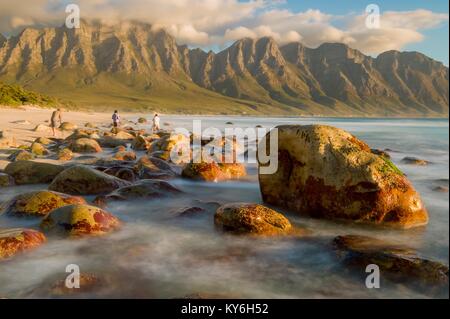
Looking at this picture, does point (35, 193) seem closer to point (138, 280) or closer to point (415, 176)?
point (138, 280)

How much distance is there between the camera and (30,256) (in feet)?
16.7

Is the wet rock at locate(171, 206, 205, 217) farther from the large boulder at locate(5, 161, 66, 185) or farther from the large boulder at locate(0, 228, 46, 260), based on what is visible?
the large boulder at locate(5, 161, 66, 185)

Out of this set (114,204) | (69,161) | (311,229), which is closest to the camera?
(311,229)

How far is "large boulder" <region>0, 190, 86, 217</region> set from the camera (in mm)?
6695

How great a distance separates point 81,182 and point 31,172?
221 centimetres

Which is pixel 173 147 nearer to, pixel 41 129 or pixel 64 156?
pixel 64 156

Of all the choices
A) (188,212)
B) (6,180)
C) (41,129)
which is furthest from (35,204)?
(41,129)

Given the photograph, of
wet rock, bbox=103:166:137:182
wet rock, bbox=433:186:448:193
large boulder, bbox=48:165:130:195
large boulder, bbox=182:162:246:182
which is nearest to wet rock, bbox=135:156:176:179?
wet rock, bbox=103:166:137:182

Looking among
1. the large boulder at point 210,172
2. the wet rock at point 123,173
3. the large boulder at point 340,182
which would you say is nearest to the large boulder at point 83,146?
the wet rock at point 123,173

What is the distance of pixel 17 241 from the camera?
521 centimetres

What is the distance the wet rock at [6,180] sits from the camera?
9.41 metres

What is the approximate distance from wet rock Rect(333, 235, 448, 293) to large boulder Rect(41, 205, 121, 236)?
3820 millimetres
